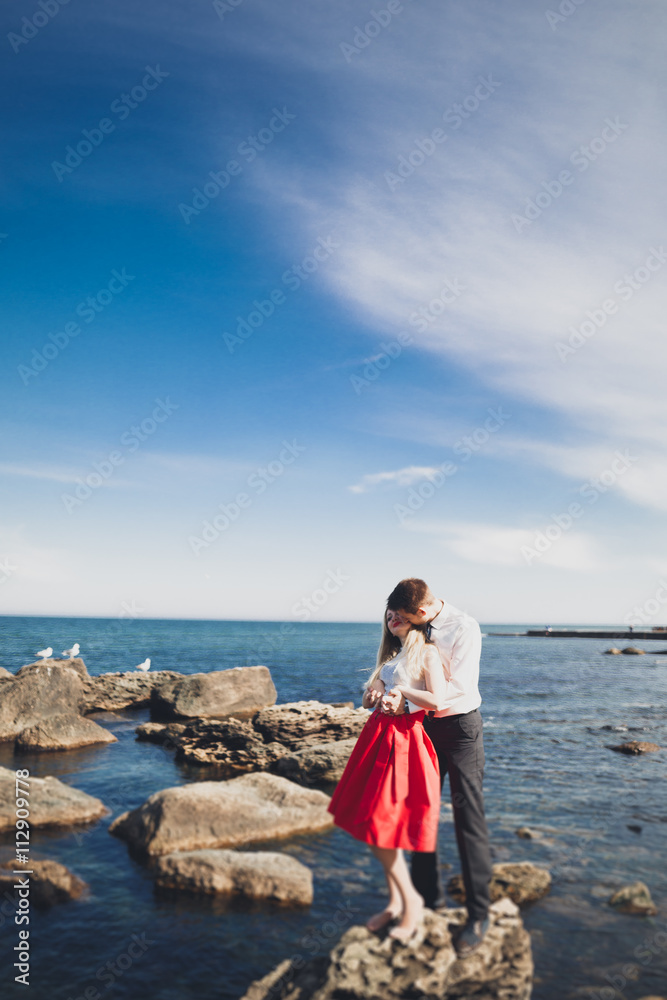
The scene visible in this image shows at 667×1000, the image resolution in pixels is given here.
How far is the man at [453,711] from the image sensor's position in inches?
192

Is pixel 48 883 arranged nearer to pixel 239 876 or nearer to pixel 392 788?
pixel 239 876

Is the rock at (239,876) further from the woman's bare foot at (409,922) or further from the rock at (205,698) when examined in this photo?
the rock at (205,698)

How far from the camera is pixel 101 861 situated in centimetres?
792

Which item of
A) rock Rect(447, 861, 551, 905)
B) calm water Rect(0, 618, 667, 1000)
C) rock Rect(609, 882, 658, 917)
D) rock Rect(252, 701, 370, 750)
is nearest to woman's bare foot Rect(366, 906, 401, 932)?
calm water Rect(0, 618, 667, 1000)

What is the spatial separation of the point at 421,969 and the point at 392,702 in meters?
1.80

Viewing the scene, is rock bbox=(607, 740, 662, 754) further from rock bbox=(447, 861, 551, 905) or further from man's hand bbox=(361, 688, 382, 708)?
man's hand bbox=(361, 688, 382, 708)

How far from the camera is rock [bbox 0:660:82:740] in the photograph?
15117 mm

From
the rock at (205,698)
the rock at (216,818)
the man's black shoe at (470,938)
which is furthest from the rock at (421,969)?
the rock at (205,698)

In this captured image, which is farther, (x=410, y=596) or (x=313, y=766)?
(x=313, y=766)

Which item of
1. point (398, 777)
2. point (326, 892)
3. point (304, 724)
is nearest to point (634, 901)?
point (326, 892)

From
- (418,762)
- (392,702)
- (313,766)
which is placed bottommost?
(313,766)

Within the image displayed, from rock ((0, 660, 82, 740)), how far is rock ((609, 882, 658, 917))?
12.7 meters

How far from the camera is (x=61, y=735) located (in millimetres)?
14219

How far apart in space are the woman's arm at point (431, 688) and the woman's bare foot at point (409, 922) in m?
1.40
